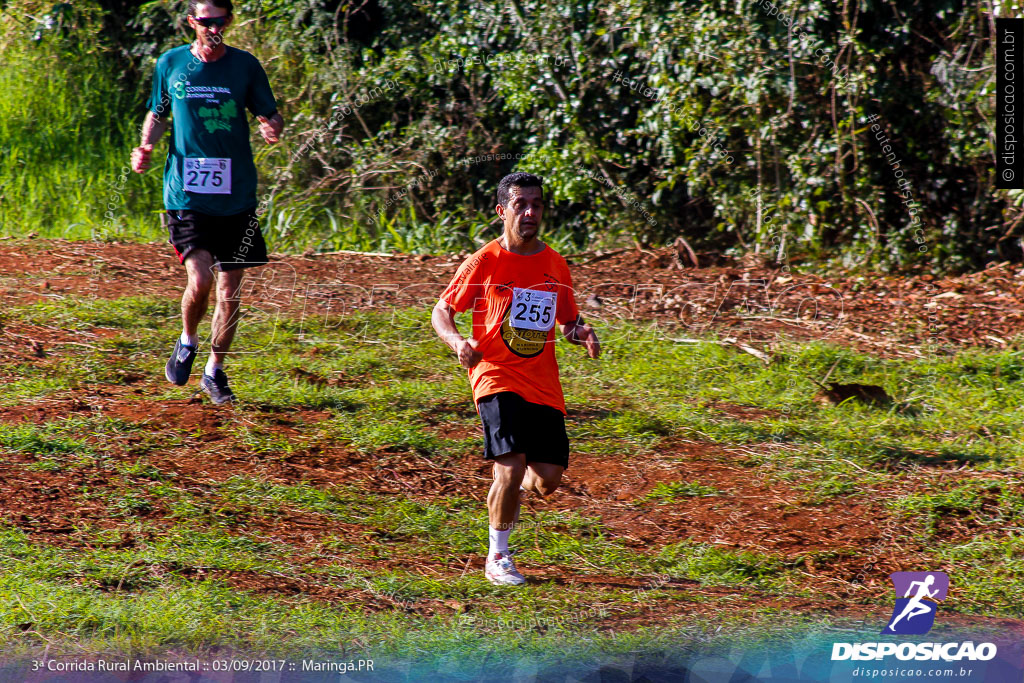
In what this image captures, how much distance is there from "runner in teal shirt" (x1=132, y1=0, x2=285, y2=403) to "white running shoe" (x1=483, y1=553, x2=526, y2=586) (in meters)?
2.59

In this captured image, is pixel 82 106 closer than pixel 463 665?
No

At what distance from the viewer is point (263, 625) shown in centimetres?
395

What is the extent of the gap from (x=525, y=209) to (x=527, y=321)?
47cm

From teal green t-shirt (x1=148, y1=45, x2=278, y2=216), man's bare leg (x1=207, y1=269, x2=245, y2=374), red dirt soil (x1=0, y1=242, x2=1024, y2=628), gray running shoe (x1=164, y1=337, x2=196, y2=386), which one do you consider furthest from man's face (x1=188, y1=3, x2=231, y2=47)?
red dirt soil (x1=0, y1=242, x2=1024, y2=628)

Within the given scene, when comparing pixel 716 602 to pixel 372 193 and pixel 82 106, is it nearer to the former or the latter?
pixel 372 193

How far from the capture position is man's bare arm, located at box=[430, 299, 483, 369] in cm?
425

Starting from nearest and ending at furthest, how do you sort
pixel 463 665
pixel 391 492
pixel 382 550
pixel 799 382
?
pixel 463 665 → pixel 382 550 → pixel 391 492 → pixel 799 382

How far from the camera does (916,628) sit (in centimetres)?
425

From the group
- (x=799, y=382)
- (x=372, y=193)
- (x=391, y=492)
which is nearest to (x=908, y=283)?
(x=799, y=382)

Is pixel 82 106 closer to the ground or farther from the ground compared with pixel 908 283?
farther from the ground

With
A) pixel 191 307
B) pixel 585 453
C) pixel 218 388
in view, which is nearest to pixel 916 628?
pixel 585 453

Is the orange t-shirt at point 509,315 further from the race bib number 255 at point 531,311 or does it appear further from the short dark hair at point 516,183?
the short dark hair at point 516,183

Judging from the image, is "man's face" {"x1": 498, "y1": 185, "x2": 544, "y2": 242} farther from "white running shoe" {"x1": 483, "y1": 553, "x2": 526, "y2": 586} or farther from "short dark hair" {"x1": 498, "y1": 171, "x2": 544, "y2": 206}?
"white running shoe" {"x1": 483, "y1": 553, "x2": 526, "y2": 586}

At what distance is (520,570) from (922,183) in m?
7.29
